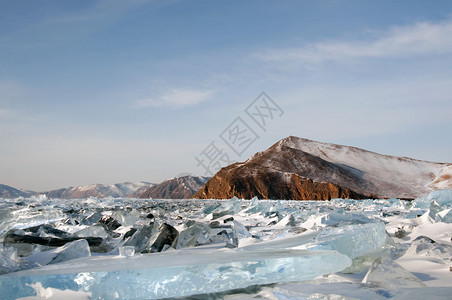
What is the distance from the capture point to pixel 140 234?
2.21m

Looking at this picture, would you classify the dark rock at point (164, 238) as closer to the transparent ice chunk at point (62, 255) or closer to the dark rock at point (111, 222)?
the transparent ice chunk at point (62, 255)

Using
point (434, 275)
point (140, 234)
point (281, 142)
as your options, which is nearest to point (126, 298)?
point (140, 234)

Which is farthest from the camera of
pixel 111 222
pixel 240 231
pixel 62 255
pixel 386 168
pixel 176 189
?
pixel 176 189

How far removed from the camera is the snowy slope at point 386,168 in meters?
28.1

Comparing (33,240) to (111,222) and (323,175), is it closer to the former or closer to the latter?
(111,222)

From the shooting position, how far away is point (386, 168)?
31469 millimetres

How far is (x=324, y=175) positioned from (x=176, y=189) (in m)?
55.5

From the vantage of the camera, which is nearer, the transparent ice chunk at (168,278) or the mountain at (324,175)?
the transparent ice chunk at (168,278)

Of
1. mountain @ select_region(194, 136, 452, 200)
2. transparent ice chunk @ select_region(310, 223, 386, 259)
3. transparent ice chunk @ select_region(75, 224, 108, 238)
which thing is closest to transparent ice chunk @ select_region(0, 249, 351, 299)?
transparent ice chunk @ select_region(310, 223, 386, 259)

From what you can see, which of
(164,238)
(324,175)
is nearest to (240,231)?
(164,238)

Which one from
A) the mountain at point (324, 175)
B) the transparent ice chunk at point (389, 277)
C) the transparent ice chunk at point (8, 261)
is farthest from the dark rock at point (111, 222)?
the mountain at point (324, 175)

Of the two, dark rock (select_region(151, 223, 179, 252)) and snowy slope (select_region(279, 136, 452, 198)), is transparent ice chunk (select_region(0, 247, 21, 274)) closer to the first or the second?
dark rock (select_region(151, 223, 179, 252))

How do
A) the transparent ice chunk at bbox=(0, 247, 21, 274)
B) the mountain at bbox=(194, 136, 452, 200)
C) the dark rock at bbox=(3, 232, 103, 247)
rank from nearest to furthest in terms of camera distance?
1. the transparent ice chunk at bbox=(0, 247, 21, 274)
2. the dark rock at bbox=(3, 232, 103, 247)
3. the mountain at bbox=(194, 136, 452, 200)

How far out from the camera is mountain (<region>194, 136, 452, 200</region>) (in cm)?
2859
